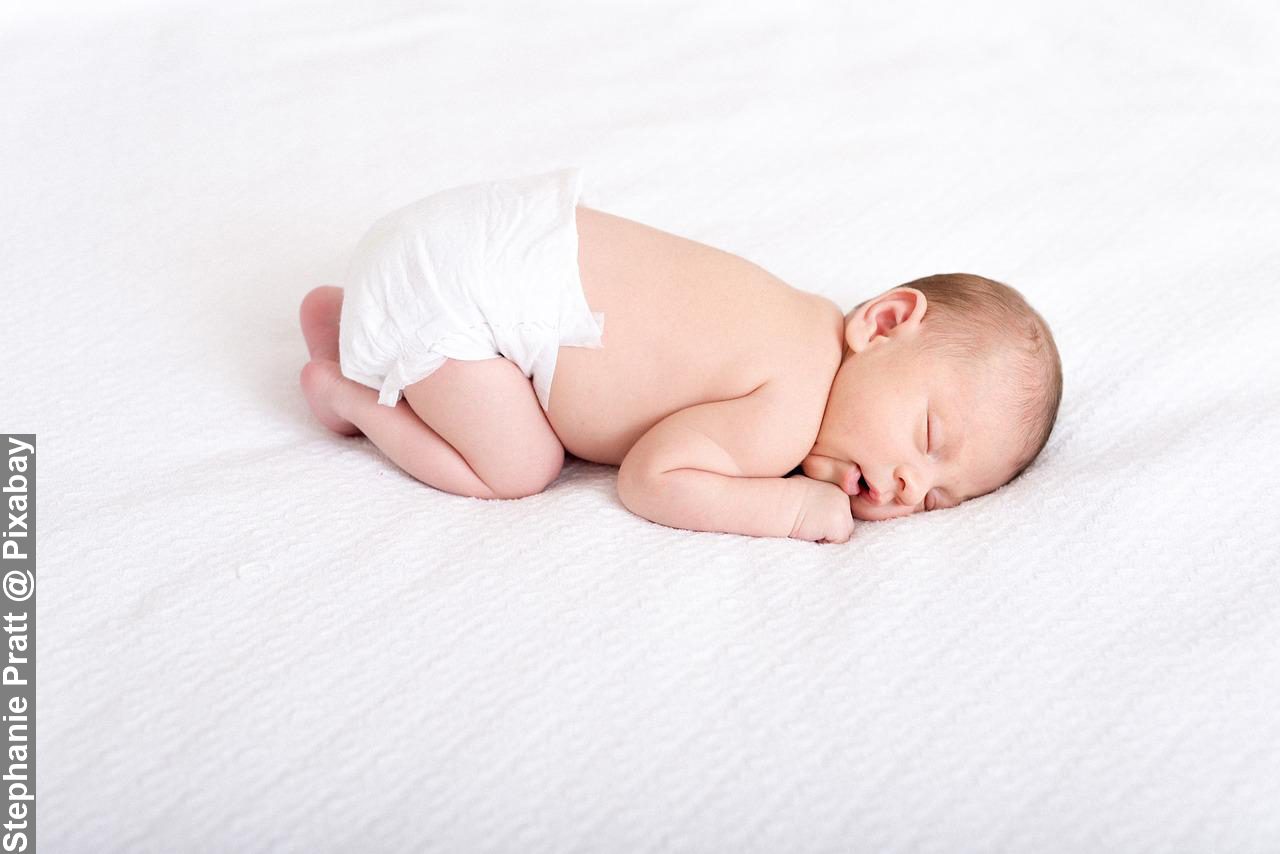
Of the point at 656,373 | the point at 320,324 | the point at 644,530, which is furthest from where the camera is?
the point at 320,324

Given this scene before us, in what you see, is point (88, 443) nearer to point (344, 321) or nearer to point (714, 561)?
point (344, 321)

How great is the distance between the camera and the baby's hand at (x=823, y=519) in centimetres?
127

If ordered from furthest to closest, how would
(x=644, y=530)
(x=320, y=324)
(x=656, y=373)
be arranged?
(x=320, y=324) < (x=656, y=373) < (x=644, y=530)

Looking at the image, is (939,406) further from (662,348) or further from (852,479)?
(662,348)

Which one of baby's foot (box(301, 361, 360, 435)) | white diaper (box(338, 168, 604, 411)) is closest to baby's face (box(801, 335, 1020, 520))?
white diaper (box(338, 168, 604, 411))

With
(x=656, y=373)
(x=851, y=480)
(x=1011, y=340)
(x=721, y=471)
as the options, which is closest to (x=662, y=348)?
(x=656, y=373)

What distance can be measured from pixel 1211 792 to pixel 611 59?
1.76m

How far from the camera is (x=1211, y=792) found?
0.94m

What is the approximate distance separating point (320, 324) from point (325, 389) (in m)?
0.14

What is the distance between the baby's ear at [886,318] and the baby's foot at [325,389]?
1.95 feet

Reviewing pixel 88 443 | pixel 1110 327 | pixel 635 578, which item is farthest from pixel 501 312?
pixel 1110 327

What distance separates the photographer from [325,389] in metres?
1.39

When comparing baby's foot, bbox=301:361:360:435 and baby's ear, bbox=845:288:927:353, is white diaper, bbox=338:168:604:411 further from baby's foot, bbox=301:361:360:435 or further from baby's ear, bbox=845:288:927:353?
baby's ear, bbox=845:288:927:353

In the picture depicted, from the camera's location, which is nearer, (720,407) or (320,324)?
(720,407)
